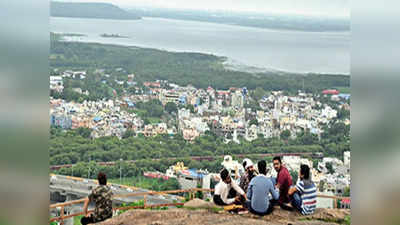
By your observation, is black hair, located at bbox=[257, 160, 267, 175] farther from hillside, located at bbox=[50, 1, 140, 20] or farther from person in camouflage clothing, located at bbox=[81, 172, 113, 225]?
hillside, located at bbox=[50, 1, 140, 20]

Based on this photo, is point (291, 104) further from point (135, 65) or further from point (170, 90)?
point (135, 65)

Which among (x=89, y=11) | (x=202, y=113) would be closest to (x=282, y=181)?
(x=202, y=113)

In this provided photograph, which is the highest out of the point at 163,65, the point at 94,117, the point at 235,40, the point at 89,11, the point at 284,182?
the point at 89,11

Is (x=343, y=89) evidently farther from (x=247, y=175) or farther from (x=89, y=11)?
(x=89, y=11)

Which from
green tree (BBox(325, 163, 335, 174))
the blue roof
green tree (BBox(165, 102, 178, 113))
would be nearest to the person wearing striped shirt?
green tree (BBox(325, 163, 335, 174))

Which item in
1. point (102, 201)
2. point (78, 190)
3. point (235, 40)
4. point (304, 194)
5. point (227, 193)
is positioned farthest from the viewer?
point (235, 40)

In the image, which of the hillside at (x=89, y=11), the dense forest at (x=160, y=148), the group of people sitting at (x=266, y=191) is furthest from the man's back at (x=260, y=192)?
the hillside at (x=89, y=11)
